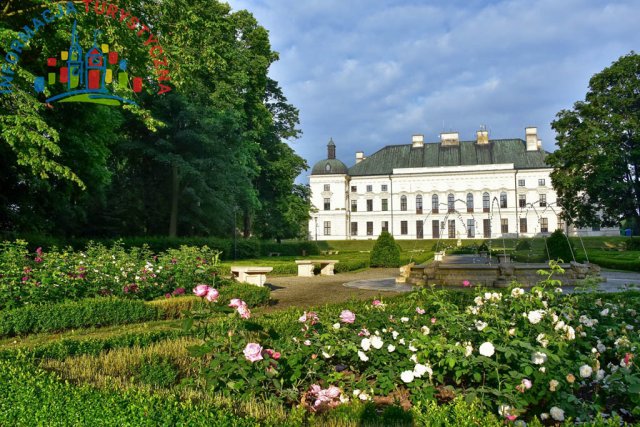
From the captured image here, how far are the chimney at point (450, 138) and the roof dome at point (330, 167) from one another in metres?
13.1

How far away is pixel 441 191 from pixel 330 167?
1453 cm

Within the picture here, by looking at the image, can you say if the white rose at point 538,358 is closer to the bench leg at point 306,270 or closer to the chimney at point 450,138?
the bench leg at point 306,270

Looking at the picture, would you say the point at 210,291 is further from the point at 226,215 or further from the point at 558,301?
the point at 226,215

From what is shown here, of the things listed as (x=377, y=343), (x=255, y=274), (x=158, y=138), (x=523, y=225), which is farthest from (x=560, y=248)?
(x=523, y=225)

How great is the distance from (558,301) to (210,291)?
3700 millimetres

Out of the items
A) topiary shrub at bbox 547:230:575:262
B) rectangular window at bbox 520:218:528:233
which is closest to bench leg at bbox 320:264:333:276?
topiary shrub at bbox 547:230:575:262

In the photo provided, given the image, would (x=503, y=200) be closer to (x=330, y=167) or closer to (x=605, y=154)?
(x=330, y=167)

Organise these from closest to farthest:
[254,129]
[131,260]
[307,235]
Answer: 1. [131,260]
2. [254,129]
3. [307,235]

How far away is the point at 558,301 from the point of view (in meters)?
4.85

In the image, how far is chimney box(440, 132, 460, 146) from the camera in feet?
193

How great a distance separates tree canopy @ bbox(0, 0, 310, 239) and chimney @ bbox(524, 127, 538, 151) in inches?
1462

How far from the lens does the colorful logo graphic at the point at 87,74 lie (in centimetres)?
1005

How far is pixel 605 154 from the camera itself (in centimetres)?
2869

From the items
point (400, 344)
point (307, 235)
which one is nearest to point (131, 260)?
point (400, 344)
